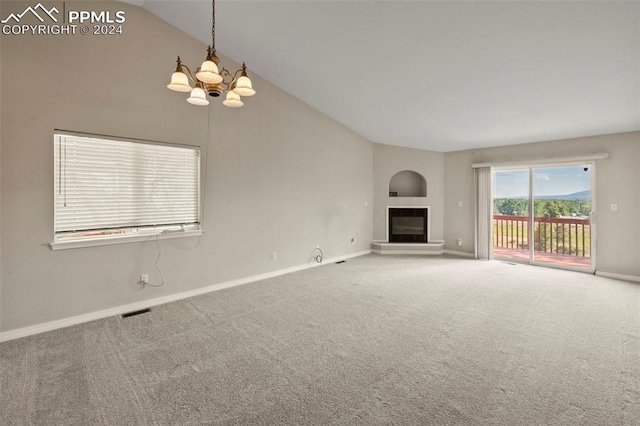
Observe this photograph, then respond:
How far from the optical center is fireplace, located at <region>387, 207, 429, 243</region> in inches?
276

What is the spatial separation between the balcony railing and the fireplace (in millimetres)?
1552

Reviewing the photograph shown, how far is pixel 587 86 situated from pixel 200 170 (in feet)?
16.2

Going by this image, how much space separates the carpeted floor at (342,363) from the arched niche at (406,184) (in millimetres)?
3813

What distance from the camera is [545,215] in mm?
5617

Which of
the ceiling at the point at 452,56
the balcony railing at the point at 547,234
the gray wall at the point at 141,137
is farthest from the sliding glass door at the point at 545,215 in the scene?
the gray wall at the point at 141,137

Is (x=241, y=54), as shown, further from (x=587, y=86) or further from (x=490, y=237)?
(x=490, y=237)

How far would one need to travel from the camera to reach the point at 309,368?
7.47 ft

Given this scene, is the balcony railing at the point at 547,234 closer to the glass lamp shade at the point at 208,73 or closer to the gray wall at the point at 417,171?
the gray wall at the point at 417,171

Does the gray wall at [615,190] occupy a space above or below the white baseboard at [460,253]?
above

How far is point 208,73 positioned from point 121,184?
2140mm

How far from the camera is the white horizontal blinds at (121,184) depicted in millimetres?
3070

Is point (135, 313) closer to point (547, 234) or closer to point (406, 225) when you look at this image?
point (406, 225)

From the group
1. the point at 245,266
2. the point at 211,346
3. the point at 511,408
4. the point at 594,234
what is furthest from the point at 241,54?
the point at 594,234
